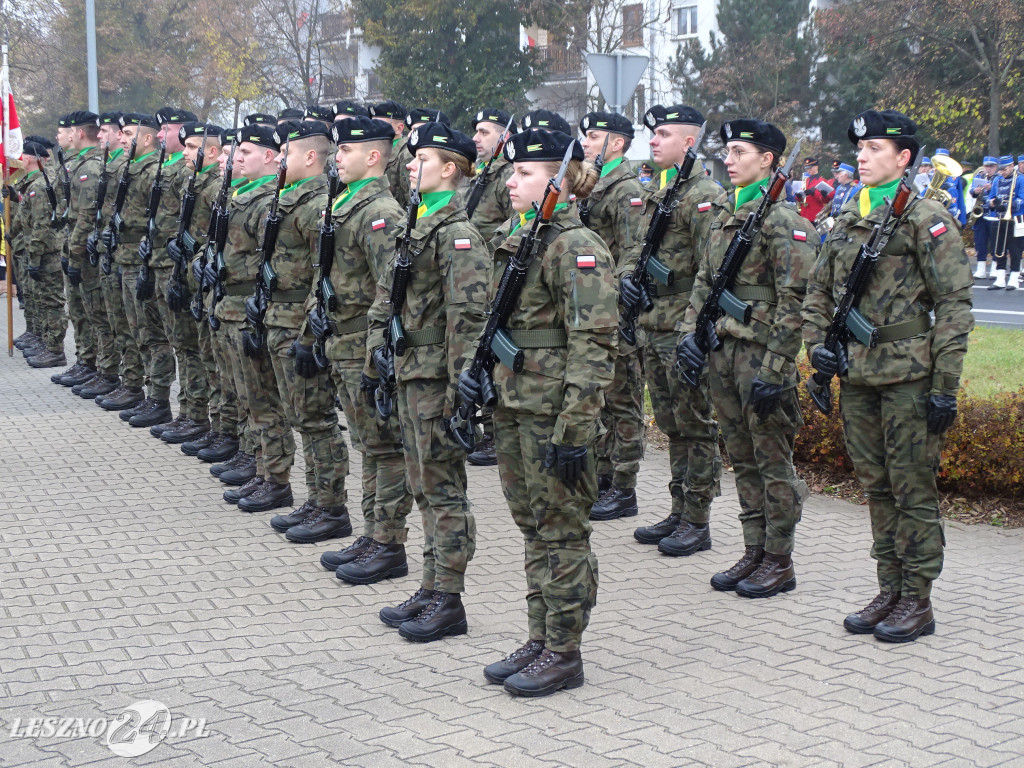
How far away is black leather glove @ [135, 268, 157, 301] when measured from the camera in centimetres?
1031

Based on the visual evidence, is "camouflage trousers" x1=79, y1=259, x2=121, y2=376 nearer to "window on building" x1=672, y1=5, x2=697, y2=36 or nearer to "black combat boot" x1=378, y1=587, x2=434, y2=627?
"black combat boot" x1=378, y1=587, x2=434, y2=627

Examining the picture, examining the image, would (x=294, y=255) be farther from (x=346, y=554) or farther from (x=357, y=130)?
(x=346, y=554)

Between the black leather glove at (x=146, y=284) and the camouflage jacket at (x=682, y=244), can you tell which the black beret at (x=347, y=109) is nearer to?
the camouflage jacket at (x=682, y=244)

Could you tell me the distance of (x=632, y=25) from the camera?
33.8 meters

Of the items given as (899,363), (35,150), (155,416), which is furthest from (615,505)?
(35,150)

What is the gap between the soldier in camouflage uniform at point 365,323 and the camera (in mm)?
6422

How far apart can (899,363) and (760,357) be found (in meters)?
0.90

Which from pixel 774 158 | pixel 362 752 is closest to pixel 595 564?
pixel 362 752

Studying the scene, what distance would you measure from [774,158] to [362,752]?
380 cm

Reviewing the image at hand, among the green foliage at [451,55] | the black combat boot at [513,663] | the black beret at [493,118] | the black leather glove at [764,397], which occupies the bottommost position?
the black combat boot at [513,663]

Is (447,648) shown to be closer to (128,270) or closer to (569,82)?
(128,270)

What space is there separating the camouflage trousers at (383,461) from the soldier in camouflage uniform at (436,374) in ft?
2.15

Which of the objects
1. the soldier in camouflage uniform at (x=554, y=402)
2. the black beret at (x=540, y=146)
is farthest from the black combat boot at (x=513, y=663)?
the black beret at (x=540, y=146)

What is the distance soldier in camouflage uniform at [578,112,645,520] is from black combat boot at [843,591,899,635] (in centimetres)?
235
